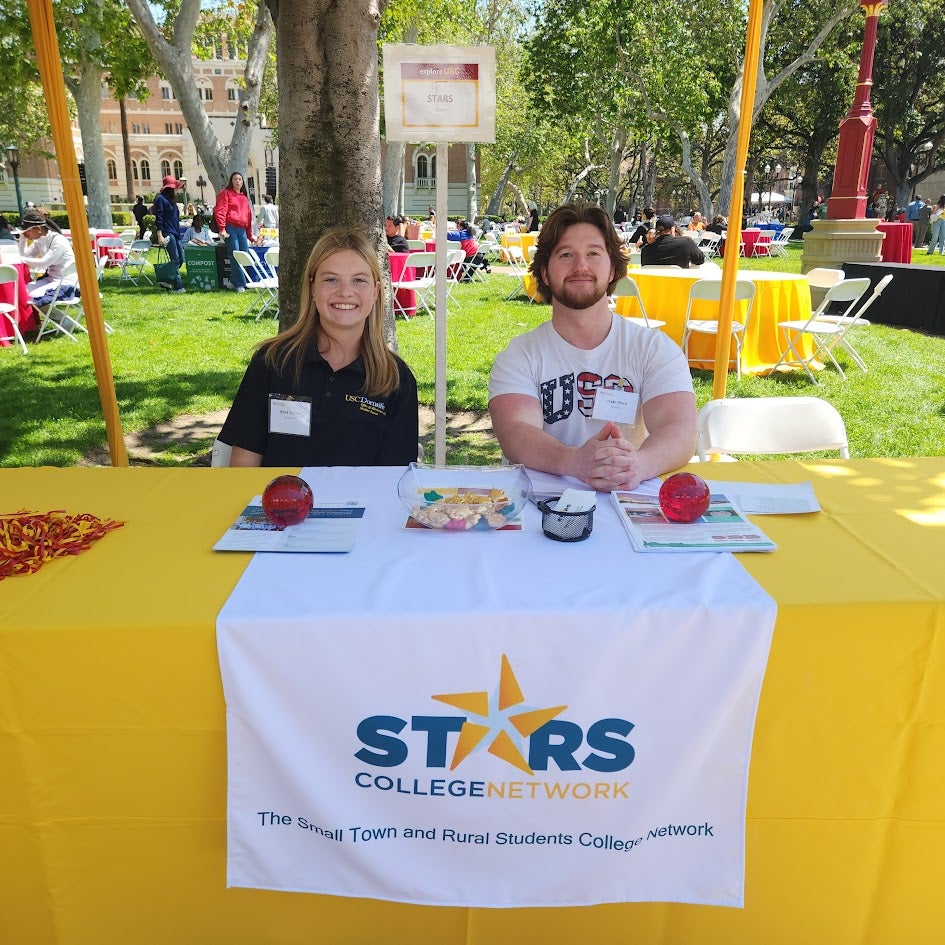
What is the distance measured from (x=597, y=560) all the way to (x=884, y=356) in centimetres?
759

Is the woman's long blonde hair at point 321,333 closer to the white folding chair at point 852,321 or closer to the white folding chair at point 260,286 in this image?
the white folding chair at point 852,321

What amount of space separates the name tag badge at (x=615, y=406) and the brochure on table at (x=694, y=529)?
1.48ft

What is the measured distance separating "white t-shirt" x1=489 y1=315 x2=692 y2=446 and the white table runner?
108 centimetres

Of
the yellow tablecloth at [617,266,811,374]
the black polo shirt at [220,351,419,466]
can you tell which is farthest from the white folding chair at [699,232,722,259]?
the black polo shirt at [220,351,419,466]

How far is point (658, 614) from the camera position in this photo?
1.39m

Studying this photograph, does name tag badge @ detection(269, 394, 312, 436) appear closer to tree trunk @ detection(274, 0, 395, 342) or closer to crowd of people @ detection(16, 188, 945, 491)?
crowd of people @ detection(16, 188, 945, 491)

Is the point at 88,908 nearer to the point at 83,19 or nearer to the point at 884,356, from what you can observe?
the point at 884,356

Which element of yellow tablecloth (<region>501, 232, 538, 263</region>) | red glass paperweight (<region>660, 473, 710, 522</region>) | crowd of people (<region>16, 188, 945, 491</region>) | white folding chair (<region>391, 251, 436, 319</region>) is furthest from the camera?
yellow tablecloth (<region>501, 232, 538, 263</region>)

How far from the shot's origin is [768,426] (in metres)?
2.86

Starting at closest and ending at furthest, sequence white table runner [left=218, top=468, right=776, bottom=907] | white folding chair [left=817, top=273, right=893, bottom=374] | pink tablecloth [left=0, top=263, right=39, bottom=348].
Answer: white table runner [left=218, top=468, right=776, bottom=907] < white folding chair [left=817, top=273, right=893, bottom=374] < pink tablecloth [left=0, top=263, right=39, bottom=348]

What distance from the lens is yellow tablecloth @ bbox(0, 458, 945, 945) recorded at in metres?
1.40

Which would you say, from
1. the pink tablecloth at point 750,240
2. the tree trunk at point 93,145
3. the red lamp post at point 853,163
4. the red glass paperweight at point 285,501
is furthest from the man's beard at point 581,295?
the tree trunk at point 93,145

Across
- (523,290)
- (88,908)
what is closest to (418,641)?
(88,908)

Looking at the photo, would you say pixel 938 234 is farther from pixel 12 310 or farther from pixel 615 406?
pixel 615 406
